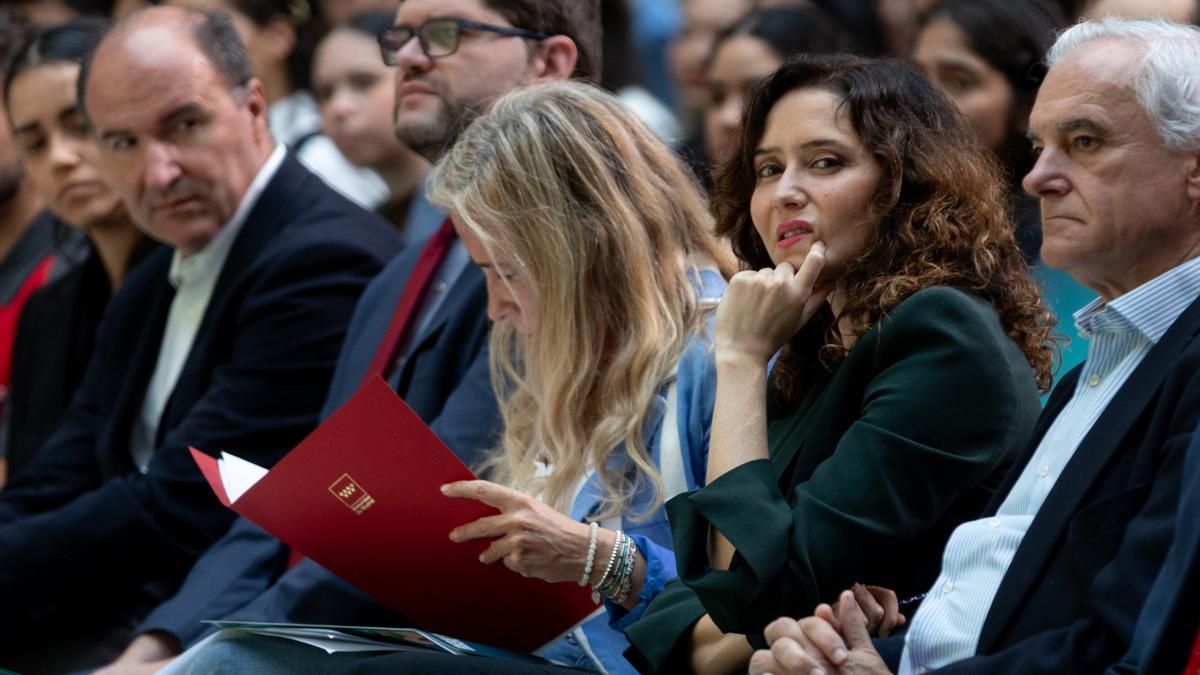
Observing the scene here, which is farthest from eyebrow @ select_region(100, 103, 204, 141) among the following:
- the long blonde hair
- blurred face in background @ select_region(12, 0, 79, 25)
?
blurred face in background @ select_region(12, 0, 79, 25)

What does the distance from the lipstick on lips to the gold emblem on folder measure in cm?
78

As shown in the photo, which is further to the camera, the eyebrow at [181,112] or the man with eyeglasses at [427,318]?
the eyebrow at [181,112]

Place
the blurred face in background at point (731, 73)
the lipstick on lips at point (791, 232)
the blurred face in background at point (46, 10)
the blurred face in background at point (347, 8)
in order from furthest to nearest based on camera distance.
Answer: the blurred face in background at point (46, 10), the blurred face in background at point (347, 8), the blurred face in background at point (731, 73), the lipstick on lips at point (791, 232)

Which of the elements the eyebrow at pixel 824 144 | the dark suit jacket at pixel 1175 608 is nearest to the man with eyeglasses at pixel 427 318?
the eyebrow at pixel 824 144

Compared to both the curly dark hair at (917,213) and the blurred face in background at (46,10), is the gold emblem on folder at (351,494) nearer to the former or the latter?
the curly dark hair at (917,213)

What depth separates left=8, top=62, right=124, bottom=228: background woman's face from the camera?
16.9 ft

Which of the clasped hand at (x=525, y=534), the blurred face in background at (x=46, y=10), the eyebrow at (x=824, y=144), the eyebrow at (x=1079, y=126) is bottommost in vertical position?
the clasped hand at (x=525, y=534)

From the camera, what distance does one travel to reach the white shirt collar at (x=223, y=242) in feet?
14.7

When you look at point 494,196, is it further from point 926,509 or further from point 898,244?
point 926,509

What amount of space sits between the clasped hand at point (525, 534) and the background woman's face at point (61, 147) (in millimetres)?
2732

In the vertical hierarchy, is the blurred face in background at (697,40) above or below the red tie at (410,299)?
above

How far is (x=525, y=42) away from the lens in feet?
13.3

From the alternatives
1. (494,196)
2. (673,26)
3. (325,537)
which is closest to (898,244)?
(494,196)

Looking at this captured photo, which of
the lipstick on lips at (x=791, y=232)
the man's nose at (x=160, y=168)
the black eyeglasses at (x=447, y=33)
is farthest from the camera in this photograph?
the man's nose at (x=160, y=168)
